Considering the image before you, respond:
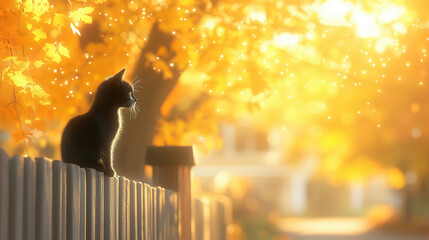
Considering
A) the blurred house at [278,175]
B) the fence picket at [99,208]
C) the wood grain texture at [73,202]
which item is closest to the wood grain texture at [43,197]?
the wood grain texture at [73,202]

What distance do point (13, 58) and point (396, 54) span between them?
4.96 metres

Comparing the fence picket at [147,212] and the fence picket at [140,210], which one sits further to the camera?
the fence picket at [147,212]

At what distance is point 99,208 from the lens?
16.0ft

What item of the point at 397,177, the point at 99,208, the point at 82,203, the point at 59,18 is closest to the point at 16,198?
the point at 82,203

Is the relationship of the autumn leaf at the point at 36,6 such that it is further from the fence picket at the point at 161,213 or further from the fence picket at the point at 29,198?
the fence picket at the point at 29,198

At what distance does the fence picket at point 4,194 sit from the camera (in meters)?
3.25

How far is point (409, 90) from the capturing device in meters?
16.7

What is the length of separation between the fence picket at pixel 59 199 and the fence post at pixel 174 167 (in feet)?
13.0

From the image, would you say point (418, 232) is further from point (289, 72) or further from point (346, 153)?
point (289, 72)

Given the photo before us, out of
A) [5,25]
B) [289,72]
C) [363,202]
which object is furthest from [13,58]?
[363,202]

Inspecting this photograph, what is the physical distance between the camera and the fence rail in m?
3.43

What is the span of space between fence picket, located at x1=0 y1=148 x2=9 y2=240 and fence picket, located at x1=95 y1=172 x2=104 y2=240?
55.1 inches

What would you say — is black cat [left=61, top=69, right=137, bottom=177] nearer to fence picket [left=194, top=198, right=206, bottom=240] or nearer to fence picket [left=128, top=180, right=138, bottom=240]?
fence picket [left=128, top=180, right=138, bottom=240]

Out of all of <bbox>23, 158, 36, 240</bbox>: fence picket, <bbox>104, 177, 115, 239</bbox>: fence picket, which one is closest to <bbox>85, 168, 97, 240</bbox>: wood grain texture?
<bbox>104, 177, 115, 239</bbox>: fence picket
